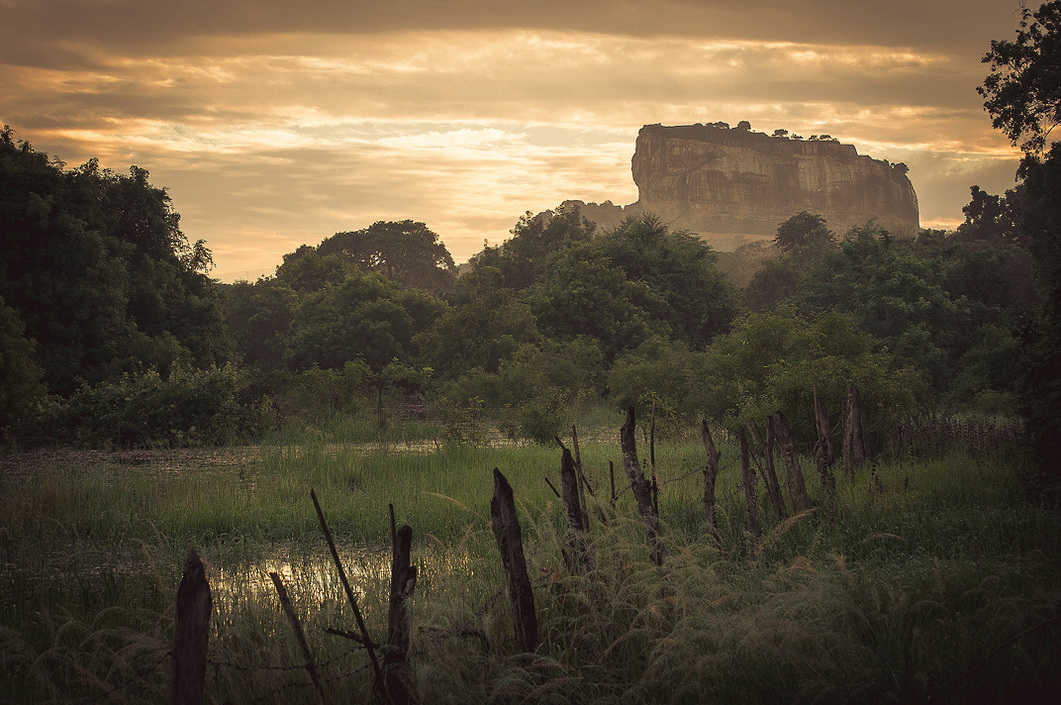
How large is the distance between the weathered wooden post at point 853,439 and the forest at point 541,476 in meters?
0.09

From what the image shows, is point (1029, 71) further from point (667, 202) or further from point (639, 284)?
point (667, 202)

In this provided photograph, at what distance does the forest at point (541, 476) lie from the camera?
15.8 ft

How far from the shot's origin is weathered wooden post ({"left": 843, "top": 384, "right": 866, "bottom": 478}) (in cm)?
1002

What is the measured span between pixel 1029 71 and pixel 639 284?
14.9 metres

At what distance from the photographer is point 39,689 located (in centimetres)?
496

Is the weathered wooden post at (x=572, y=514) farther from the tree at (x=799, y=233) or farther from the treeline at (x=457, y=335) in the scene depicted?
the tree at (x=799, y=233)

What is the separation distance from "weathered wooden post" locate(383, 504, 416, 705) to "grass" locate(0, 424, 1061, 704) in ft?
0.58

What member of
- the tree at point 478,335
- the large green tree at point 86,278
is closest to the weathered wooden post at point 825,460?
the large green tree at point 86,278

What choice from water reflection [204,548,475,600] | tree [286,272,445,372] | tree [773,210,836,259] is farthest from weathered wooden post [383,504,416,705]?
tree [773,210,836,259]

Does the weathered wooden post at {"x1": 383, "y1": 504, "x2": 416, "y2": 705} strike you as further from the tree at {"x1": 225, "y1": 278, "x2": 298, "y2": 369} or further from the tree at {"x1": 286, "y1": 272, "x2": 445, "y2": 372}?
the tree at {"x1": 225, "y1": 278, "x2": 298, "y2": 369}

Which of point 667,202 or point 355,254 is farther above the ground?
point 667,202

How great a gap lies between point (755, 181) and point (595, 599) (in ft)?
497

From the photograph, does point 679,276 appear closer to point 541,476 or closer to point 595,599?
point 541,476

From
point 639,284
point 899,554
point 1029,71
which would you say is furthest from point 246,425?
point 1029,71
